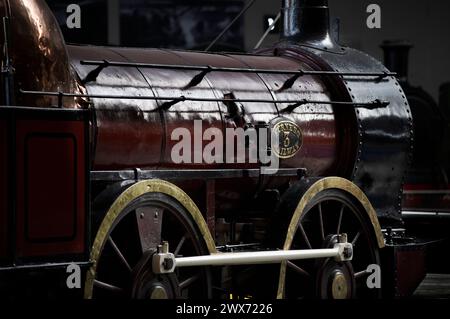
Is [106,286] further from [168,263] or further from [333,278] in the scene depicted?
[333,278]

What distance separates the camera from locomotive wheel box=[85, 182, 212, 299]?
6.76 meters

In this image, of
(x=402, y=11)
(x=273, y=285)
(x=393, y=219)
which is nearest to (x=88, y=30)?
(x=402, y=11)

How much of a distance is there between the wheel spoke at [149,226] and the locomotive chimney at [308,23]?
229 centimetres

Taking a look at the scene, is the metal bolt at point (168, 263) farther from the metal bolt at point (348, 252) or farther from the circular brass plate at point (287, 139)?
the metal bolt at point (348, 252)

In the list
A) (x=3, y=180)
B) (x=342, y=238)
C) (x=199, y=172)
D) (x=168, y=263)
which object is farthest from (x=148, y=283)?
(x=342, y=238)

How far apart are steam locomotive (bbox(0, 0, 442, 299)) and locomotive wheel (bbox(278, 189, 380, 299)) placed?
10 mm

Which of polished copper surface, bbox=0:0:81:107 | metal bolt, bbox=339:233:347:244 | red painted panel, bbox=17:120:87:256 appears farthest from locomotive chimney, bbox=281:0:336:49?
red painted panel, bbox=17:120:87:256

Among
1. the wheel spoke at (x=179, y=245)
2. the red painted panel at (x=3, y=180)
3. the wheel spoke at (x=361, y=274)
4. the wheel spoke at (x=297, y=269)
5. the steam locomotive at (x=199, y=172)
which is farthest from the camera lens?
the wheel spoke at (x=361, y=274)

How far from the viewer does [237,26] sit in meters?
16.7

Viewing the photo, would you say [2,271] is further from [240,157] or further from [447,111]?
[447,111]

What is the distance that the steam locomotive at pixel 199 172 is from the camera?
6156 millimetres

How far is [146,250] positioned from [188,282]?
0.40m

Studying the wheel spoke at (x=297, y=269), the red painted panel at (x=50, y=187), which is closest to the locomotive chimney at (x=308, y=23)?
the wheel spoke at (x=297, y=269)

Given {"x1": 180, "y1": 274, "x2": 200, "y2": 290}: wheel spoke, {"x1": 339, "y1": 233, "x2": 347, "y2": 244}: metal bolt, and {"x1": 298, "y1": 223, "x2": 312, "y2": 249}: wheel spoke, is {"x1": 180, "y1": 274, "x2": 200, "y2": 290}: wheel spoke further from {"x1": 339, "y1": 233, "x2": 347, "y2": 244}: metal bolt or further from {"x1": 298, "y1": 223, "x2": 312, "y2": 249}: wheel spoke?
{"x1": 339, "y1": 233, "x2": 347, "y2": 244}: metal bolt
